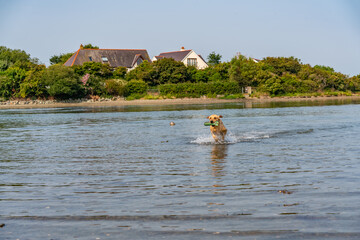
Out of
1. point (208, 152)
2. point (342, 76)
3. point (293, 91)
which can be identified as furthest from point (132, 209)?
point (342, 76)

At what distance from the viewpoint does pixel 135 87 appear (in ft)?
261

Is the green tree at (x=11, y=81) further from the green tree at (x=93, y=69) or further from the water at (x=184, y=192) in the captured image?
the water at (x=184, y=192)

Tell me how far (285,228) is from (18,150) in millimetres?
14125

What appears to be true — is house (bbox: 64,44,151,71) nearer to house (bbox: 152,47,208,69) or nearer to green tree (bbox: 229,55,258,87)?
house (bbox: 152,47,208,69)

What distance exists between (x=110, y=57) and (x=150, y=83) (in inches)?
603

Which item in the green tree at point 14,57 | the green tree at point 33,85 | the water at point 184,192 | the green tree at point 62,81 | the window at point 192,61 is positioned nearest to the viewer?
the water at point 184,192

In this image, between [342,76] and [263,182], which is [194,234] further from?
[342,76]

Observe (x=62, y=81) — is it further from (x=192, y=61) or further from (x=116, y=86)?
(x=192, y=61)

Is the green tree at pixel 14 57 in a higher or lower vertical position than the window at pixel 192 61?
higher

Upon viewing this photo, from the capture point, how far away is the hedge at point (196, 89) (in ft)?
262

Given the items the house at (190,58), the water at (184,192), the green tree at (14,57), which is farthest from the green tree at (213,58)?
the water at (184,192)

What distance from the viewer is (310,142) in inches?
738

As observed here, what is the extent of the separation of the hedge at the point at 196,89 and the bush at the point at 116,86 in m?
6.37

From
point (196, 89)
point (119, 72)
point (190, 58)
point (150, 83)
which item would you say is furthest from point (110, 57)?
point (196, 89)
